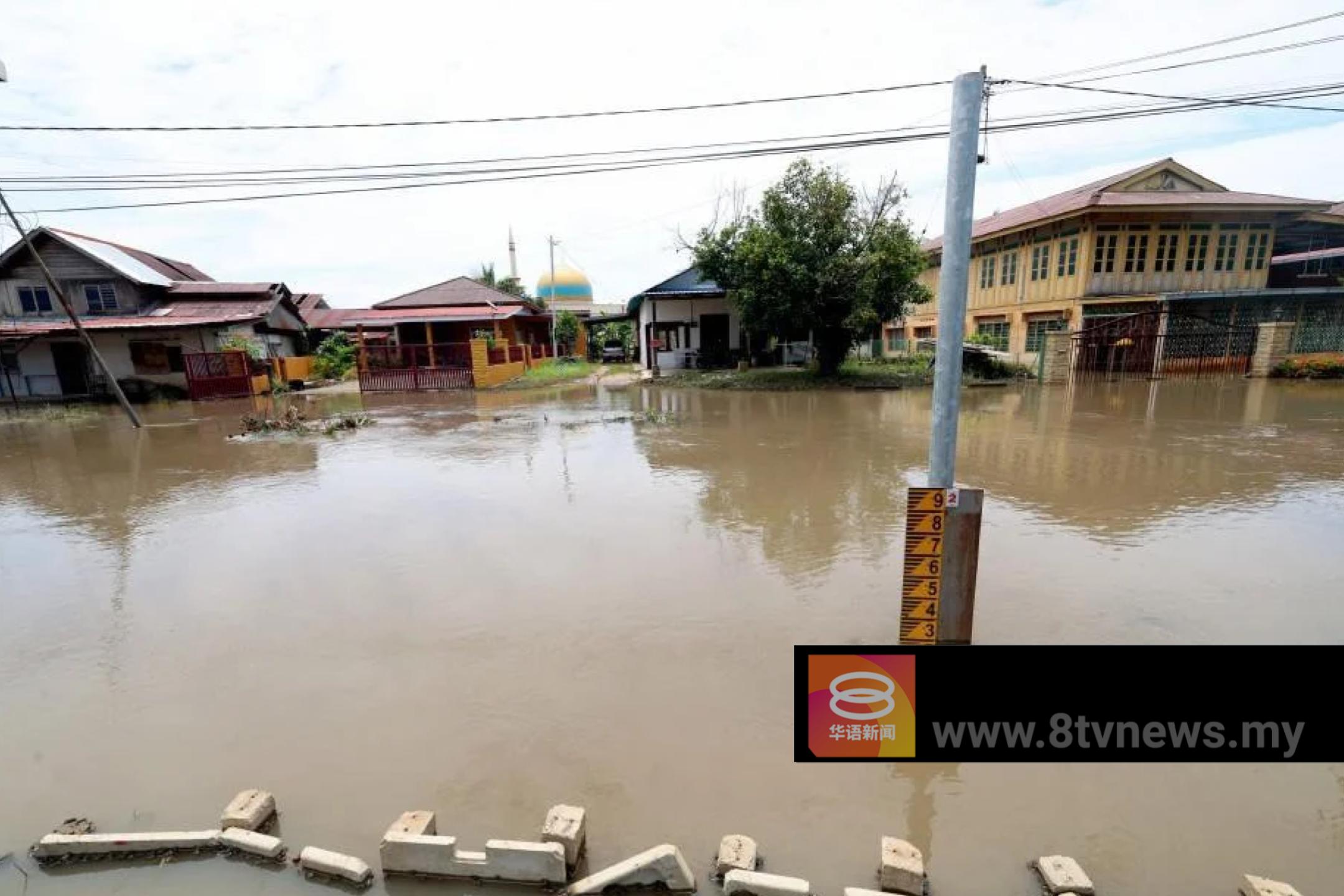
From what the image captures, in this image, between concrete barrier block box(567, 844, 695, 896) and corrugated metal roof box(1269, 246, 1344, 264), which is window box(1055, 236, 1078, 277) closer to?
corrugated metal roof box(1269, 246, 1344, 264)

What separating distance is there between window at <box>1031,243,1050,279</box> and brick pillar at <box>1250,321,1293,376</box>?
6264 millimetres

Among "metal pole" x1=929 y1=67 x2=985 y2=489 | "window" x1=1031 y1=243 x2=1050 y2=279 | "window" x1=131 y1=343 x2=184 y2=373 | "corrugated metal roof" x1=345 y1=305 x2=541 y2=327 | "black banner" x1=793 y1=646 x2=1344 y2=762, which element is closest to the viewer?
"black banner" x1=793 y1=646 x2=1344 y2=762

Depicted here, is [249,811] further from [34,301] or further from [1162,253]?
[34,301]

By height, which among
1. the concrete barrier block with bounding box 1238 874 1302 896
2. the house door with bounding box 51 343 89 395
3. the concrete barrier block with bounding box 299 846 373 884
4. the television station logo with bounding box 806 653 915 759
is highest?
the house door with bounding box 51 343 89 395

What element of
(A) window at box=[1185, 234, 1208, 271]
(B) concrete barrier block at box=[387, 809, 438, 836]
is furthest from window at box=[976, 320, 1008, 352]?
(B) concrete barrier block at box=[387, 809, 438, 836]

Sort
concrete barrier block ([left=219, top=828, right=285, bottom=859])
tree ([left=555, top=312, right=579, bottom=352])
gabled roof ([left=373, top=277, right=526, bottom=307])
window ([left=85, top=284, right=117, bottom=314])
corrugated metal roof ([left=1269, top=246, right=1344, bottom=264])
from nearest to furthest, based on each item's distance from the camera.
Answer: concrete barrier block ([left=219, top=828, right=285, bottom=859])
corrugated metal roof ([left=1269, top=246, right=1344, bottom=264])
window ([left=85, top=284, right=117, bottom=314])
gabled roof ([left=373, top=277, right=526, bottom=307])
tree ([left=555, top=312, right=579, bottom=352])

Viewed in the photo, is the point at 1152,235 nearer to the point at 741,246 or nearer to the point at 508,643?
the point at 741,246

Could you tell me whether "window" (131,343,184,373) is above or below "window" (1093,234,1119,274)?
below

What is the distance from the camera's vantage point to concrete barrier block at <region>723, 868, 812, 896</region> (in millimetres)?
2293

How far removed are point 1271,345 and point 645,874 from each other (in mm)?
25176

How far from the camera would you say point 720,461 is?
400 inches

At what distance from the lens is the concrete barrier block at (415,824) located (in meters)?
2.60

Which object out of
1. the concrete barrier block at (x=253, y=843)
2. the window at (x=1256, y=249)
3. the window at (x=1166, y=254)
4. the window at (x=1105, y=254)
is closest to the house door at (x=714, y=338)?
the window at (x=1105, y=254)

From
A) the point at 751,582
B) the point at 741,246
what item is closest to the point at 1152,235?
the point at 741,246
